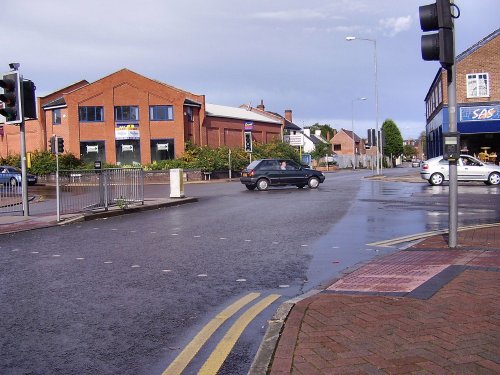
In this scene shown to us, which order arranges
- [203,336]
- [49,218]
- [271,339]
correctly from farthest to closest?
1. [49,218]
2. [203,336]
3. [271,339]

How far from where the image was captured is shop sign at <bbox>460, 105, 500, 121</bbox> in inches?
1448

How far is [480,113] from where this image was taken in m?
37.0

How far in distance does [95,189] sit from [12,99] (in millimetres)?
3569

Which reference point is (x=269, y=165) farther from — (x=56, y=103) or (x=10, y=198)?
(x=56, y=103)

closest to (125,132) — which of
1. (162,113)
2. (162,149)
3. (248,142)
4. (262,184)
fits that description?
(162,149)

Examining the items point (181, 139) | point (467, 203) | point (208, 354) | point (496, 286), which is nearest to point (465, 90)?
point (467, 203)

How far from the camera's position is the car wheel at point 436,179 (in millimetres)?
28047

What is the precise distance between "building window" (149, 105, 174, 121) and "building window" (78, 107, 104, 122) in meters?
4.76

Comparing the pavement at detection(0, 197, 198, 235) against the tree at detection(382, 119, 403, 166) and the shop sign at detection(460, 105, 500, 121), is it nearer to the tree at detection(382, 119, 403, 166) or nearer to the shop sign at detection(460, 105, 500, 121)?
the shop sign at detection(460, 105, 500, 121)

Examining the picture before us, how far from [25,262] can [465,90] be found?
115 feet

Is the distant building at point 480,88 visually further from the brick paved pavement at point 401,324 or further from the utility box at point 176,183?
the brick paved pavement at point 401,324

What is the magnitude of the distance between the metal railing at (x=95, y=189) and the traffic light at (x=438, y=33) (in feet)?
37.5

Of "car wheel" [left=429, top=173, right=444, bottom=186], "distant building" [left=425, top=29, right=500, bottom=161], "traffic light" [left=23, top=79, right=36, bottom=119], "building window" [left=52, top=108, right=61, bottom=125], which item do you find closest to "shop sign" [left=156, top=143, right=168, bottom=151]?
"building window" [left=52, top=108, right=61, bottom=125]

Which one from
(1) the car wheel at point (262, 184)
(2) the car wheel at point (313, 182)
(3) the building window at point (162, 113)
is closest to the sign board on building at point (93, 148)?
(3) the building window at point (162, 113)
